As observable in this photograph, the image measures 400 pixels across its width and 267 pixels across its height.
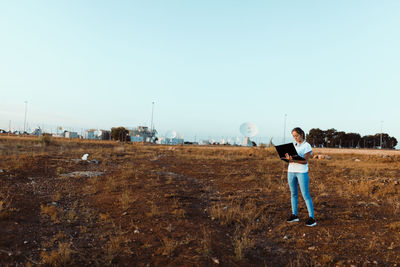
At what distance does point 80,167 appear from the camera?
1104 cm

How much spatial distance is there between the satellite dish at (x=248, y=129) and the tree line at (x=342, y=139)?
28.1 m

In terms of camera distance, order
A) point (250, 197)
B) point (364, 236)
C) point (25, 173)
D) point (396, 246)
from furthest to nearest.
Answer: point (25, 173) → point (250, 197) → point (364, 236) → point (396, 246)

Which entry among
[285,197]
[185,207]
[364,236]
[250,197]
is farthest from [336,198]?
[185,207]

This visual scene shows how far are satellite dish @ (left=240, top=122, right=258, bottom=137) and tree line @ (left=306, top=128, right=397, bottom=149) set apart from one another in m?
28.1

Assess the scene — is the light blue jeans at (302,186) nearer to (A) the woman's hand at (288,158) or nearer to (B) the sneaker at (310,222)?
(B) the sneaker at (310,222)

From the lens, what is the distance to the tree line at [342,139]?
6322cm

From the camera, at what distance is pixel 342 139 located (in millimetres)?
64312

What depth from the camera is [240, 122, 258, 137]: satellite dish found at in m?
39.6

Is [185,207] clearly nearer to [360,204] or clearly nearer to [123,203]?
[123,203]

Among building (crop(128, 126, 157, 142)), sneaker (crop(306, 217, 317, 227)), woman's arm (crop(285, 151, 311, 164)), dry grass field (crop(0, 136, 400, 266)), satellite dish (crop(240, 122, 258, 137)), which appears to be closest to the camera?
dry grass field (crop(0, 136, 400, 266))

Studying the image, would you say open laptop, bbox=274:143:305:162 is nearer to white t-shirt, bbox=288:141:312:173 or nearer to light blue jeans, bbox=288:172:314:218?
white t-shirt, bbox=288:141:312:173

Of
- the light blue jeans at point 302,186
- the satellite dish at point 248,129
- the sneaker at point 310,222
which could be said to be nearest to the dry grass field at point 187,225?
the sneaker at point 310,222

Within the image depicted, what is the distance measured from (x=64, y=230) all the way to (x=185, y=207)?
2.37 m

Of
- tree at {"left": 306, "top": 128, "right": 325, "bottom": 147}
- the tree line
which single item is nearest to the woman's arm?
the tree line
